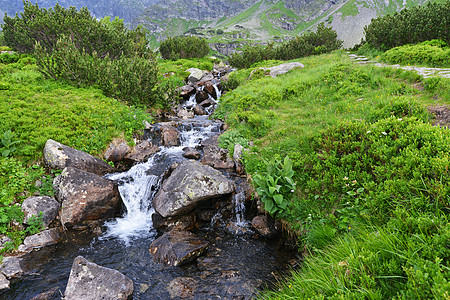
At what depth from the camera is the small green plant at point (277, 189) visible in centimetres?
632

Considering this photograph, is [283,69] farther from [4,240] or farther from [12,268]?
[12,268]

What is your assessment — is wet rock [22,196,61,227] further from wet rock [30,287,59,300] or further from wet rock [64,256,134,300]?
wet rock [64,256,134,300]

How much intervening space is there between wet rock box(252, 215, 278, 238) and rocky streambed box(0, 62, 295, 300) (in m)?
0.03

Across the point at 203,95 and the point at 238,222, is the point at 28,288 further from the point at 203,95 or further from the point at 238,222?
the point at 203,95

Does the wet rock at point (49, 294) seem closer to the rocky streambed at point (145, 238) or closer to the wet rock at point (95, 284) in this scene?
the rocky streambed at point (145, 238)

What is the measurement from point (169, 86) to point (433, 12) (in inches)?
861

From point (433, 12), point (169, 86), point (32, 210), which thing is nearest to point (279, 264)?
point (32, 210)

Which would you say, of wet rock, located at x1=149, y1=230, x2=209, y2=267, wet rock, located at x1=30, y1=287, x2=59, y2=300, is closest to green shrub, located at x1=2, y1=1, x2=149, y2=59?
wet rock, located at x1=149, y1=230, x2=209, y2=267

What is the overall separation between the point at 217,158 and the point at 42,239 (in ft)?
23.4

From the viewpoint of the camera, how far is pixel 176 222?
25.0 feet

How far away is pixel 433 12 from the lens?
16.5 meters

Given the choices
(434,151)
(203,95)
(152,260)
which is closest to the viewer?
(434,151)

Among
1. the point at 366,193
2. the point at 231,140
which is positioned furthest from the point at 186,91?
the point at 366,193

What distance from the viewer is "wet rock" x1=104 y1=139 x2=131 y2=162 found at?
11133mm
